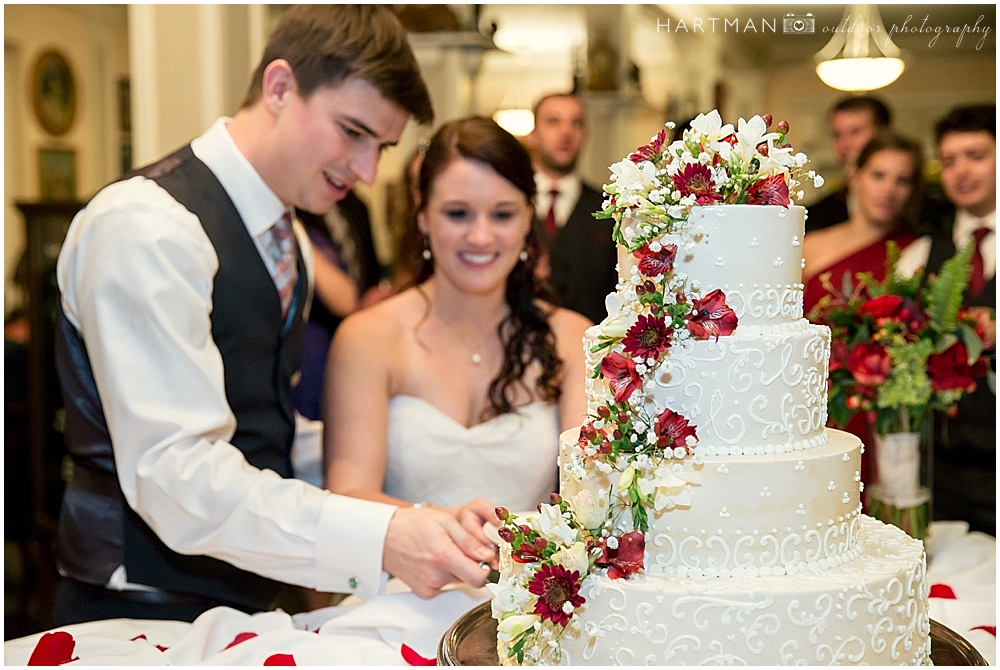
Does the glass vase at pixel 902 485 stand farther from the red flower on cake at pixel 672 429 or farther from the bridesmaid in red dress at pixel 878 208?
the bridesmaid in red dress at pixel 878 208

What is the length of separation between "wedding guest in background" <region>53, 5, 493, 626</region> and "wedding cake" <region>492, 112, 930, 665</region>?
0.40m

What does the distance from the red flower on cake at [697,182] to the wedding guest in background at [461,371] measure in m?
1.18

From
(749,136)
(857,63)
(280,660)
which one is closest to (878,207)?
(857,63)

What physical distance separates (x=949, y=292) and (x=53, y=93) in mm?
8361

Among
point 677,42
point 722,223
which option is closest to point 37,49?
point 677,42

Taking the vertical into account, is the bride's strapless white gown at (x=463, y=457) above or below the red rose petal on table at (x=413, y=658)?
above

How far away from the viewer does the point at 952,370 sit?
2.54m

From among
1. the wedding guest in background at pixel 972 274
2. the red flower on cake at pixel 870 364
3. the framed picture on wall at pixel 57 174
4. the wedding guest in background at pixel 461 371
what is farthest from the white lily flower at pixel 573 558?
the framed picture on wall at pixel 57 174

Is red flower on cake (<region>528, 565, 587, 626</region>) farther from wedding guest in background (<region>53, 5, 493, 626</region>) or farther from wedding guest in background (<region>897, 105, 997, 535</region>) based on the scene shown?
wedding guest in background (<region>897, 105, 997, 535</region>)

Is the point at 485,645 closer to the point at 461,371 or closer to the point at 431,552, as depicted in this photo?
the point at 431,552

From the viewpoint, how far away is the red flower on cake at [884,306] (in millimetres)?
2557

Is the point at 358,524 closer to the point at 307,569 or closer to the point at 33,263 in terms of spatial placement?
the point at 307,569

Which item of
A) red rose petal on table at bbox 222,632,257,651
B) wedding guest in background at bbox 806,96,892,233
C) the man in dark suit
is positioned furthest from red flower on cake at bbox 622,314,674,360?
wedding guest in background at bbox 806,96,892,233

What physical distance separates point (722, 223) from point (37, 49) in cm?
845
